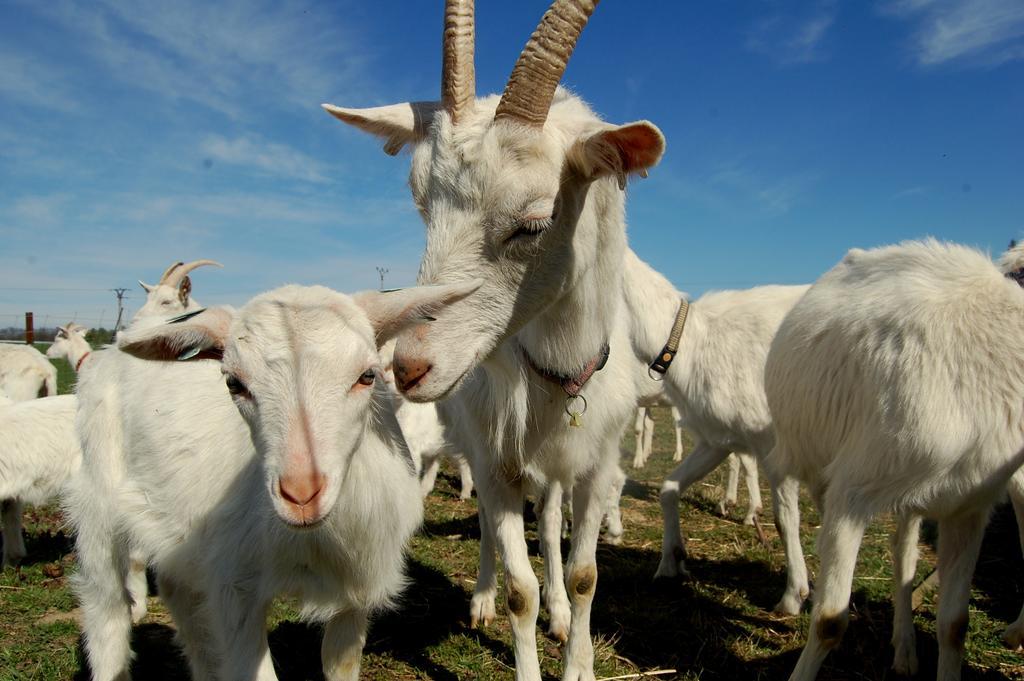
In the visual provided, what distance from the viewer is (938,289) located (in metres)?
3.18

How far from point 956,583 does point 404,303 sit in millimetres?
2992

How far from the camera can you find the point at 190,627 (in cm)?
329

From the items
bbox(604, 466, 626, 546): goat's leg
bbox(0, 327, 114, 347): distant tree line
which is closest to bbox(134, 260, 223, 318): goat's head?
bbox(604, 466, 626, 546): goat's leg

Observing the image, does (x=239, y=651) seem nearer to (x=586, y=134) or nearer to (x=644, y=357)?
(x=586, y=134)

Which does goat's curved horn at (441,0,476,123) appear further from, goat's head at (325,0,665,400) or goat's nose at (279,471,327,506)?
goat's nose at (279,471,327,506)

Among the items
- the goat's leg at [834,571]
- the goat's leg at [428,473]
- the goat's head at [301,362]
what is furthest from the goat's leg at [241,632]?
the goat's leg at [428,473]

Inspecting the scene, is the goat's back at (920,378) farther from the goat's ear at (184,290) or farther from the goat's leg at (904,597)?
the goat's ear at (184,290)

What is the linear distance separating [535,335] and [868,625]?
10.2 ft

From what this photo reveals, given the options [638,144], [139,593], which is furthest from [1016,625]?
[139,593]

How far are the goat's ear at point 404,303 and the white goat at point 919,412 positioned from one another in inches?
78.9

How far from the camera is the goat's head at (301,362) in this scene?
6.32 ft

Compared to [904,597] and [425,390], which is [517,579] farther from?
[904,597]

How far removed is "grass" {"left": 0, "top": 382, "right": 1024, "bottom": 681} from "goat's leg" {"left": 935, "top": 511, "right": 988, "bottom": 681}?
52 cm

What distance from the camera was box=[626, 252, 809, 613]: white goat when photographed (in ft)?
18.2
